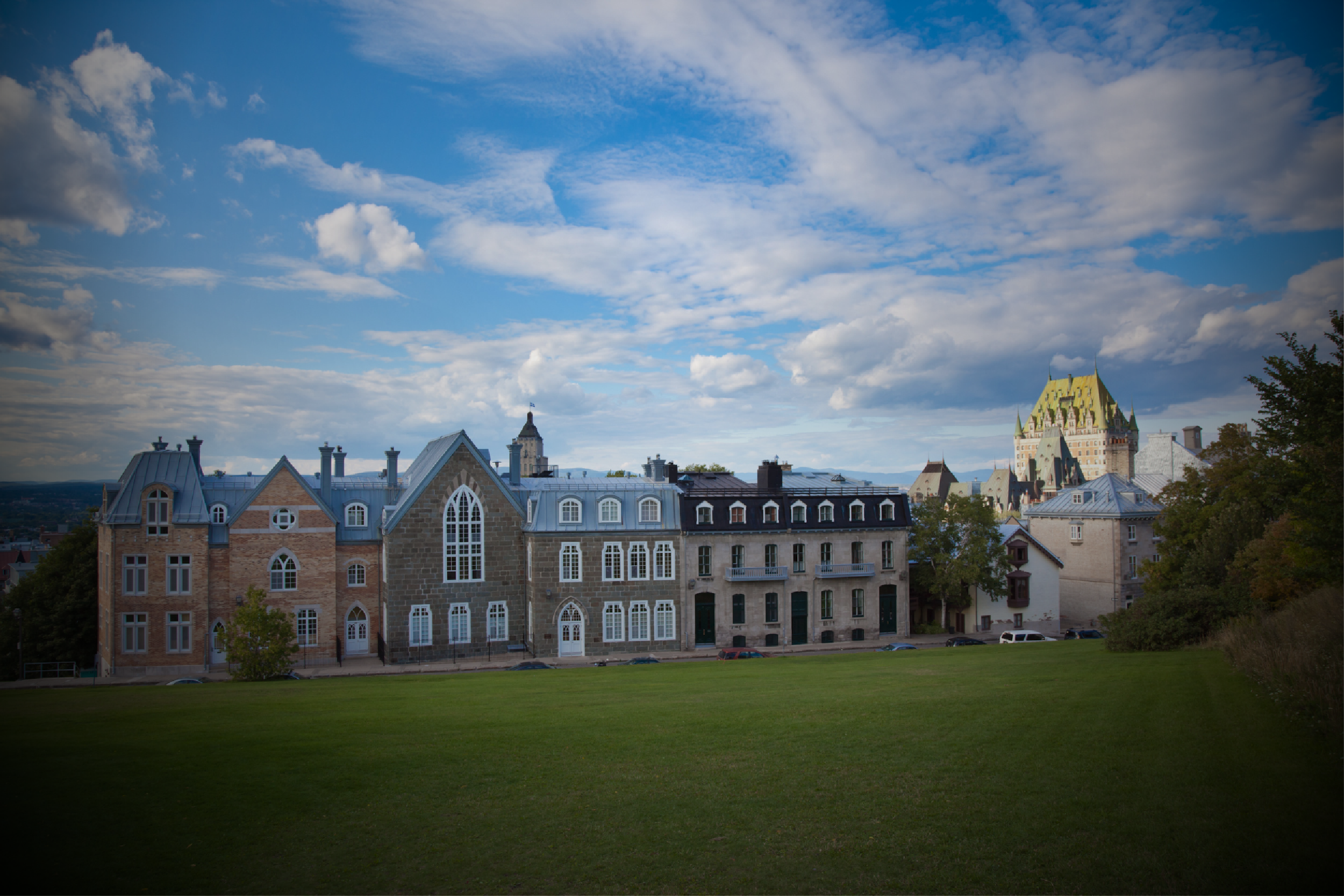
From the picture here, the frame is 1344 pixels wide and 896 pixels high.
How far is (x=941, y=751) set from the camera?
1453 centimetres

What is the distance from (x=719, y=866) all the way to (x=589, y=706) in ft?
35.8

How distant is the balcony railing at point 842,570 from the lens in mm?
47312

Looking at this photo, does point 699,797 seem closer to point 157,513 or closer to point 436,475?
point 436,475

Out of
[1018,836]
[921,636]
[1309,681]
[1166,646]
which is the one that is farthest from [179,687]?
[921,636]

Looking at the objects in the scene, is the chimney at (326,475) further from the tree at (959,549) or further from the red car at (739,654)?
the tree at (959,549)

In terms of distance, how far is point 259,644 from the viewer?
32531 mm

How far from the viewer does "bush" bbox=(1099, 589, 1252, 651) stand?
29797 mm

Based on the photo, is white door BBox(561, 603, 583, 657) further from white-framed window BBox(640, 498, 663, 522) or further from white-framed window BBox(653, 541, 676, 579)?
white-framed window BBox(640, 498, 663, 522)

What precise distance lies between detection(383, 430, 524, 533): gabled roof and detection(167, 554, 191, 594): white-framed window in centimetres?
1006

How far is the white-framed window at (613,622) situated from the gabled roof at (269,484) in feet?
54.4

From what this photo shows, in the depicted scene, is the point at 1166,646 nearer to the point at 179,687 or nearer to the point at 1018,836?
the point at 1018,836

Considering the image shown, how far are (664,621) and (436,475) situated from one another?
16.2 meters

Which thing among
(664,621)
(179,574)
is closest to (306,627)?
(179,574)

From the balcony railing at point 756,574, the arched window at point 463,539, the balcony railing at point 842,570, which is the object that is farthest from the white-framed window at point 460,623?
the balcony railing at point 842,570
